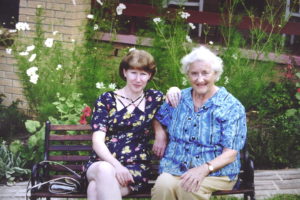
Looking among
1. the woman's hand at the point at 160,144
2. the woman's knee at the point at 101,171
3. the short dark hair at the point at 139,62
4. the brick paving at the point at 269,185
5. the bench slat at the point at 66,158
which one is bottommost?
the brick paving at the point at 269,185

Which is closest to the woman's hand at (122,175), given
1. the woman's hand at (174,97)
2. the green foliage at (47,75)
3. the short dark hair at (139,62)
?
the woman's hand at (174,97)

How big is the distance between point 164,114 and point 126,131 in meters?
0.30

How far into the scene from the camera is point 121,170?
3.42 metres

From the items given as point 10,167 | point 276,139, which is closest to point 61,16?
point 10,167

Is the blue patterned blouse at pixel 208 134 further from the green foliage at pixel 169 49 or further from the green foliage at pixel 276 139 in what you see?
the green foliage at pixel 276 139

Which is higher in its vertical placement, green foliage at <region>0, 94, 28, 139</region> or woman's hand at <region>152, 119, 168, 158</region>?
woman's hand at <region>152, 119, 168, 158</region>

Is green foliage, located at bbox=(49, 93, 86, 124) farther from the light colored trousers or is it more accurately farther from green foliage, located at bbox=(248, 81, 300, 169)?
green foliage, located at bbox=(248, 81, 300, 169)

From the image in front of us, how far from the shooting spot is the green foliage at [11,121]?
621 centimetres

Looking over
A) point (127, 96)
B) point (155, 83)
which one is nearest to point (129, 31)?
point (155, 83)

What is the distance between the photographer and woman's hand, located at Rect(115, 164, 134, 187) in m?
3.41

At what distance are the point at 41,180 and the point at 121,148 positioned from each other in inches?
25.3

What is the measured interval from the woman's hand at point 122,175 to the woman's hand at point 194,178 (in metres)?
0.37

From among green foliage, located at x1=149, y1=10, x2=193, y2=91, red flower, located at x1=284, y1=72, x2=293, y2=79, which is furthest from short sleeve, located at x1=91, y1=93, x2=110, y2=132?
red flower, located at x1=284, y1=72, x2=293, y2=79

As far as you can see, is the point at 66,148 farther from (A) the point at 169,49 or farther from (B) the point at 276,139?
(B) the point at 276,139
